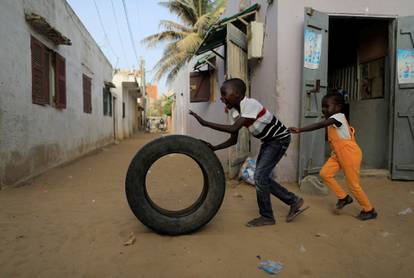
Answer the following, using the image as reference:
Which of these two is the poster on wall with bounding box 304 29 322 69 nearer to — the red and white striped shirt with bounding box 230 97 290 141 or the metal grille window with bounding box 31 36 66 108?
the red and white striped shirt with bounding box 230 97 290 141

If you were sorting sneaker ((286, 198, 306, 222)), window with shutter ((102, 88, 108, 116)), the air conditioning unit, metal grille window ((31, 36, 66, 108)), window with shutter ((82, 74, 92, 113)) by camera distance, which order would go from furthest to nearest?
window with shutter ((102, 88, 108, 116))
window with shutter ((82, 74, 92, 113))
metal grille window ((31, 36, 66, 108))
the air conditioning unit
sneaker ((286, 198, 306, 222))

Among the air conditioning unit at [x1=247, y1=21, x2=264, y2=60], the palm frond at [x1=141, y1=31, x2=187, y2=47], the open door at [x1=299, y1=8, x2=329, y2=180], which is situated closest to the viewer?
A: the open door at [x1=299, y1=8, x2=329, y2=180]

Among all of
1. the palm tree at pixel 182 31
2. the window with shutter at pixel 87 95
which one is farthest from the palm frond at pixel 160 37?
the window with shutter at pixel 87 95

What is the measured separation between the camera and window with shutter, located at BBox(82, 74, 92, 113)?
9.79 meters

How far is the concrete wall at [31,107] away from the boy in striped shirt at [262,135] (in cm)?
353

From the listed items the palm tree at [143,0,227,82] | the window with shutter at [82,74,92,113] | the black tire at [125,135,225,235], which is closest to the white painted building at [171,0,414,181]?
the black tire at [125,135,225,235]

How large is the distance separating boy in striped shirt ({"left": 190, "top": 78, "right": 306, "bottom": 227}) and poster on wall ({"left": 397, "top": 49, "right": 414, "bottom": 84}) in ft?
11.0

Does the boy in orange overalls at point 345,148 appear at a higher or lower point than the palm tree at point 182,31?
lower

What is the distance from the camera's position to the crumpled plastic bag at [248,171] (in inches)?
193

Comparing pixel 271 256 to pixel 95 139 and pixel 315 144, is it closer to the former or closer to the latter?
pixel 315 144

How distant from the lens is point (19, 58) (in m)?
5.00

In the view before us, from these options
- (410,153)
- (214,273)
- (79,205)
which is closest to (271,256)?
(214,273)

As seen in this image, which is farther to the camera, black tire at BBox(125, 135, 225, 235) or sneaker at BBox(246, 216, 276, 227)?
sneaker at BBox(246, 216, 276, 227)

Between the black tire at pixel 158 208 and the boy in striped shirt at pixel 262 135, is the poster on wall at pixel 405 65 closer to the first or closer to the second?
the boy in striped shirt at pixel 262 135
